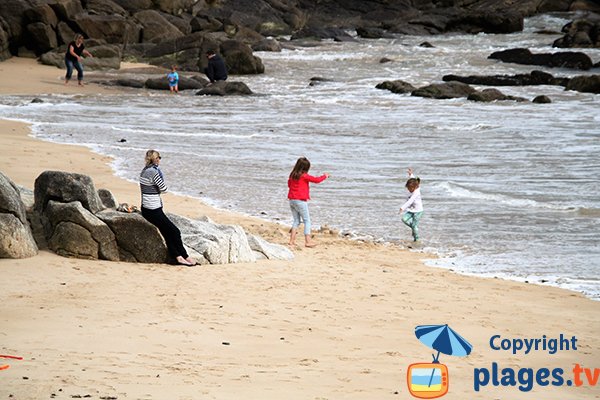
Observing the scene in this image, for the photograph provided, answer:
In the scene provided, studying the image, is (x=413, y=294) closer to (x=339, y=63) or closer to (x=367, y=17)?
(x=339, y=63)

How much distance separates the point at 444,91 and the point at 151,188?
2293 centimetres

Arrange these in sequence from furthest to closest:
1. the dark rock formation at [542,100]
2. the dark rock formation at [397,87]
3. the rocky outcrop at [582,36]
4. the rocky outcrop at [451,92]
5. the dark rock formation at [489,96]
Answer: the rocky outcrop at [582,36]
the dark rock formation at [397,87]
the rocky outcrop at [451,92]
the dark rock formation at [489,96]
the dark rock formation at [542,100]

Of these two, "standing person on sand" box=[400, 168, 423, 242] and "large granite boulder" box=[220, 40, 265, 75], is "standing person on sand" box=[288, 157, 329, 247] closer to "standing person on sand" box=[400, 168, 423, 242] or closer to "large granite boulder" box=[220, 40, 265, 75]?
"standing person on sand" box=[400, 168, 423, 242]

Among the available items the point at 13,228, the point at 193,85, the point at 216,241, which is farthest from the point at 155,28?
the point at 13,228

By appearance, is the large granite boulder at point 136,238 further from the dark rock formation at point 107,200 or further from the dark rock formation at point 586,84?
the dark rock formation at point 586,84

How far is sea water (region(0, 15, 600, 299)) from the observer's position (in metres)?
13.2

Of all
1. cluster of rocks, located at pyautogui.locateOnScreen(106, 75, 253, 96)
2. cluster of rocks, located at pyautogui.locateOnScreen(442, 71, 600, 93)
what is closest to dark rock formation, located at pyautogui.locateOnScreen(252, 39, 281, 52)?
cluster of rocks, located at pyautogui.locateOnScreen(442, 71, 600, 93)

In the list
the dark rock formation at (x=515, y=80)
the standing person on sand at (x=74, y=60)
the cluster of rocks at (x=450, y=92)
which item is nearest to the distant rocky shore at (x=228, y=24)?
the standing person on sand at (x=74, y=60)

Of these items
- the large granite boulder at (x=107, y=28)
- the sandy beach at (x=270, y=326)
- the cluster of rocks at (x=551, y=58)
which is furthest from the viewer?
the cluster of rocks at (x=551, y=58)

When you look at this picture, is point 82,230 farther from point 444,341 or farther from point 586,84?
point 586,84

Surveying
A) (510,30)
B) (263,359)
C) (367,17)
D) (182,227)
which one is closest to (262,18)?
(367,17)

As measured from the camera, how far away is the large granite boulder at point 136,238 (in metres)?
10.5

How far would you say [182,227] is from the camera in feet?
36.8

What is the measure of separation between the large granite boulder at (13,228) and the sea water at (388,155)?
15.4 ft
